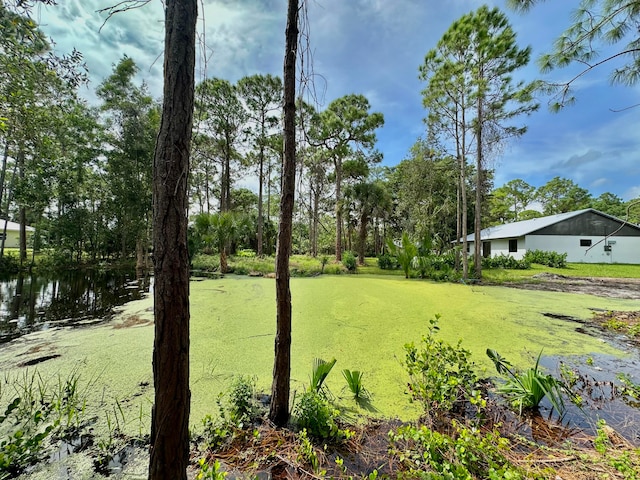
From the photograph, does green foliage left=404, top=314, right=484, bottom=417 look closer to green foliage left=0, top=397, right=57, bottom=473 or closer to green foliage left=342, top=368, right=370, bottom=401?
green foliage left=342, top=368, right=370, bottom=401

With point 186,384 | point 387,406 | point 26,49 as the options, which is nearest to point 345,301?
point 387,406

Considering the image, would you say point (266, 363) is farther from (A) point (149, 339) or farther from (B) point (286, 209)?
(B) point (286, 209)

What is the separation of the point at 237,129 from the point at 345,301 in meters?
13.0

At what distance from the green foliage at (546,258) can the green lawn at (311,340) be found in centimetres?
785

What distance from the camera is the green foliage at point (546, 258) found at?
12.1 m

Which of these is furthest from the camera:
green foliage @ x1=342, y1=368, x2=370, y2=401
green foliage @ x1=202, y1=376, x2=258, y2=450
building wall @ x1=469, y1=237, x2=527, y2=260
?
building wall @ x1=469, y1=237, x2=527, y2=260

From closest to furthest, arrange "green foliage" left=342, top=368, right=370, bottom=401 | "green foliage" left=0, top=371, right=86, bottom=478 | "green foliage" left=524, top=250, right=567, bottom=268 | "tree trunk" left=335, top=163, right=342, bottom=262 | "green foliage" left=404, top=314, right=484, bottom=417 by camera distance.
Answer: "green foliage" left=0, top=371, right=86, bottom=478 < "green foliage" left=404, top=314, right=484, bottom=417 < "green foliage" left=342, top=368, right=370, bottom=401 < "green foliage" left=524, top=250, right=567, bottom=268 < "tree trunk" left=335, top=163, right=342, bottom=262

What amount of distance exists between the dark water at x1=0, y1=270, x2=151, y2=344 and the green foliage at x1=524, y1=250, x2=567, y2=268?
637 inches

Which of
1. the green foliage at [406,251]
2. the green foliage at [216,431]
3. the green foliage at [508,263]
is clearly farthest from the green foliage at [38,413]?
the green foliage at [508,263]

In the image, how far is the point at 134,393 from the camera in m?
2.11

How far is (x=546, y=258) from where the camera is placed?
40.8ft

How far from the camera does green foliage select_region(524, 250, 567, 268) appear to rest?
12.1 meters

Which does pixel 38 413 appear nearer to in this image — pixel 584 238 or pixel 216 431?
pixel 216 431

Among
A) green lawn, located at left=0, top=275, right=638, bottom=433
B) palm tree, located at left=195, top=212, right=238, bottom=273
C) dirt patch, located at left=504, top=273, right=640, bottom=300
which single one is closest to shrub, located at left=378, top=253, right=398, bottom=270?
dirt patch, located at left=504, top=273, right=640, bottom=300
